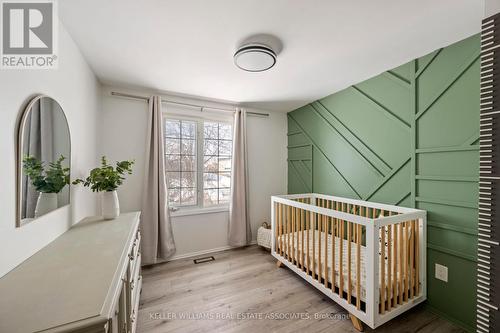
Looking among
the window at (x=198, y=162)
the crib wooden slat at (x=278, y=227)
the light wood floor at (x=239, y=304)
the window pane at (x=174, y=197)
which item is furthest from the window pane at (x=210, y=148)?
the light wood floor at (x=239, y=304)

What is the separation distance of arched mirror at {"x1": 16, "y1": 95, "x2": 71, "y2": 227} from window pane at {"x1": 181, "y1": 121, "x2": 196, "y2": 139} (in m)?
1.54

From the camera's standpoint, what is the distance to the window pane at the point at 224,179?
125 inches

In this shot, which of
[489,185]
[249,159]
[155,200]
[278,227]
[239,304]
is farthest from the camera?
[249,159]

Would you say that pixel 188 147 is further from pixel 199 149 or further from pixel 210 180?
pixel 210 180

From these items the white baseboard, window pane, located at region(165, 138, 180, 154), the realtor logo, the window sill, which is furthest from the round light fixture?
the white baseboard

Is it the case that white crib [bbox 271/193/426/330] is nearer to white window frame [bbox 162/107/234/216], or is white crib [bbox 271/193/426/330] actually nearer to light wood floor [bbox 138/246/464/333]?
light wood floor [bbox 138/246/464/333]

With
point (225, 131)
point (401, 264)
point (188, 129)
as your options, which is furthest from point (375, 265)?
point (188, 129)

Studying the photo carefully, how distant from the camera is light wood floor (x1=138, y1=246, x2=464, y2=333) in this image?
5.20 feet

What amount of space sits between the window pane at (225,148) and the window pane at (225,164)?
0.26ft

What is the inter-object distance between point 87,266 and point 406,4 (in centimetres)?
224

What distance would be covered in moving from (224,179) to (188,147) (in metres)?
0.73

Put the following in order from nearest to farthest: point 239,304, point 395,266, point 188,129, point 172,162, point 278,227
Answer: point 395,266 → point 239,304 → point 278,227 → point 172,162 → point 188,129

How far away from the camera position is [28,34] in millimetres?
1082

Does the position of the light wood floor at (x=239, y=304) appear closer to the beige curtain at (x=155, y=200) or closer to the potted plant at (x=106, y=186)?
the beige curtain at (x=155, y=200)
